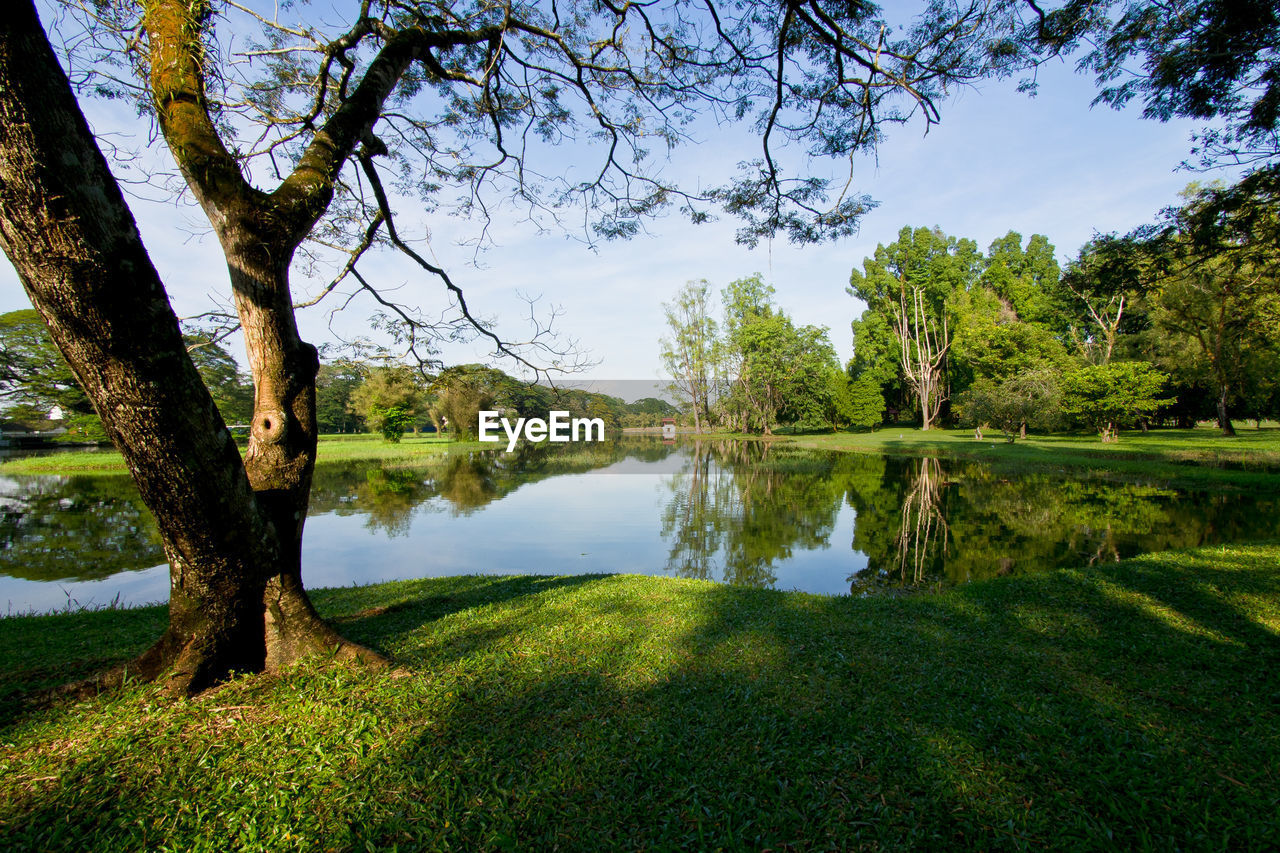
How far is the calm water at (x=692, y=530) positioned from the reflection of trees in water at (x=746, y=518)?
6cm

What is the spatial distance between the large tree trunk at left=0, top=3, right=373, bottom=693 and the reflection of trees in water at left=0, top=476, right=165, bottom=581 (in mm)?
7525

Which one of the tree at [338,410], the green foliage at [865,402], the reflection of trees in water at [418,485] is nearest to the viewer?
the reflection of trees in water at [418,485]

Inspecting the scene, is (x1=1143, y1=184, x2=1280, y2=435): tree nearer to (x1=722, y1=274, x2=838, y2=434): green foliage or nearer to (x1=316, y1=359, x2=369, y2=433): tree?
(x1=722, y1=274, x2=838, y2=434): green foliage

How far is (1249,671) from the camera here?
3055 millimetres

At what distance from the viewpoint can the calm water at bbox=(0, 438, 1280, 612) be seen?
7.30 m

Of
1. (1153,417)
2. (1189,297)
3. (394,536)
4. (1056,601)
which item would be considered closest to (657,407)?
(1153,417)

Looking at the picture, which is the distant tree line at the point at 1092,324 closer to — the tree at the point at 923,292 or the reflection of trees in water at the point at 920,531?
the tree at the point at 923,292

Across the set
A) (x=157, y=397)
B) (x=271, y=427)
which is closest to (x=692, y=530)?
(x=271, y=427)

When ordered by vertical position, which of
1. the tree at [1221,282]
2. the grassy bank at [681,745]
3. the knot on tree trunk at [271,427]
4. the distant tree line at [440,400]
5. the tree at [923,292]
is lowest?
the grassy bank at [681,745]

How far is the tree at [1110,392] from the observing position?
19688 mm

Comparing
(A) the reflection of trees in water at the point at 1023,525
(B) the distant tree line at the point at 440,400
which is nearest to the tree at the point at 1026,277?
(A) the reflection of trees in water at the point at 1023,525

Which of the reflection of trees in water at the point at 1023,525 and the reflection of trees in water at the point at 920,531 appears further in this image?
the reflection of trees in water at the point at 920,531

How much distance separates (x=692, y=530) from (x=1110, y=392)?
829 inches

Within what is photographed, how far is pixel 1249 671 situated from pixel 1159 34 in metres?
7.78
